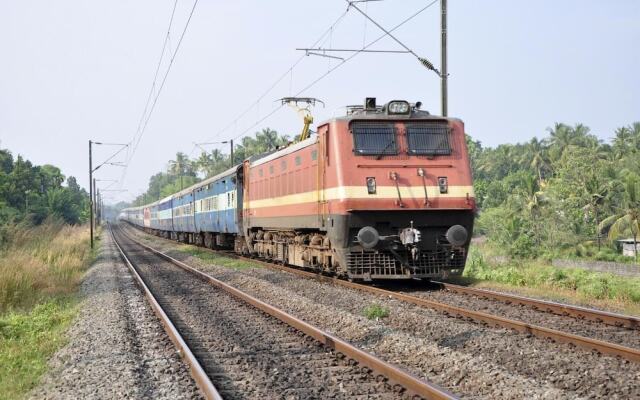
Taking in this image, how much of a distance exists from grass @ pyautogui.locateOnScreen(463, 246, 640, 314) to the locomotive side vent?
3173mm

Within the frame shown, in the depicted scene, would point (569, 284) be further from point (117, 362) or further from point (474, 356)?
point (117, 362)

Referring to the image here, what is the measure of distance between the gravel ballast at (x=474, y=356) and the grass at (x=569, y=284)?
A: 3320 millimetres

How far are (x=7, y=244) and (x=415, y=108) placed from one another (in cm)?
1750

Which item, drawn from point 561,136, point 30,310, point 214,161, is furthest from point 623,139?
point 30,310

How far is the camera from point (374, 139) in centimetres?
1342

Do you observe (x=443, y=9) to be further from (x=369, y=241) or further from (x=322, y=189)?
(x=369, y=241)

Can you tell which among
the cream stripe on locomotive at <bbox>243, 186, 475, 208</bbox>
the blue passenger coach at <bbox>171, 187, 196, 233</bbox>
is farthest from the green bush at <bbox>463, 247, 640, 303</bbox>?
the blue passenger coach at <bbox>171, 187, 196, 233</bbox>

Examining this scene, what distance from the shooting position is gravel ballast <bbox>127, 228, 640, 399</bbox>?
5953 millimetres

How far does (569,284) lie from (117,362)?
966 cm

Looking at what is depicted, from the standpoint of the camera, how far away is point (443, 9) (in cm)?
1786

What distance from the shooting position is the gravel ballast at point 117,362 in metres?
6.51

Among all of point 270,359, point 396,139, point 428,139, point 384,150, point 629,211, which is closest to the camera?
point 270,359

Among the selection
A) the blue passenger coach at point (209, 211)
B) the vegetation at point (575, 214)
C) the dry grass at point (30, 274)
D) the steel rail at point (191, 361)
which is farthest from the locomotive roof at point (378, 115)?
the vegetation at point (575, 214)

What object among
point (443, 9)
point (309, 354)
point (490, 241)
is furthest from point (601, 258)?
point (309, 354)
